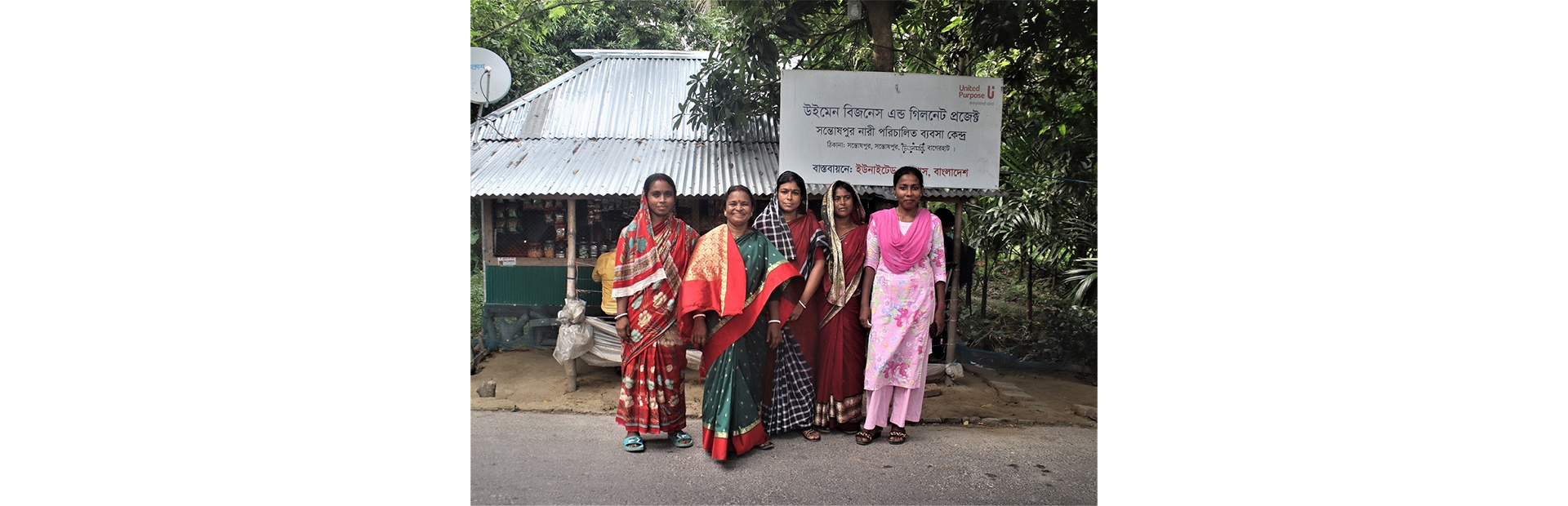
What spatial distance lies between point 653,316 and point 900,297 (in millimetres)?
1209

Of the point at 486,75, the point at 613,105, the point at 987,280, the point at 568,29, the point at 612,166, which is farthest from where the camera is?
the point at 987,280

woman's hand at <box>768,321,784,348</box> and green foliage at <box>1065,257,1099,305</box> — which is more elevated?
green foliage at <box>1065,257,1099,305</box>

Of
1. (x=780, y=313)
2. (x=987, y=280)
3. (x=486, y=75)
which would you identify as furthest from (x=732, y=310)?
(x=987, y=280)

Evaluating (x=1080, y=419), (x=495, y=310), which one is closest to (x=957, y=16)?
(x=1080, y=419)

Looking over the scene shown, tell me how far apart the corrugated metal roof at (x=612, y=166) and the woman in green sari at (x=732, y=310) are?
2.79 ft

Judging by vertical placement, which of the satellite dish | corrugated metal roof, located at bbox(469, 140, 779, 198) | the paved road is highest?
the satellite dish

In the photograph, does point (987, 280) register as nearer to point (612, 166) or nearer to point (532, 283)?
point (612, 166)

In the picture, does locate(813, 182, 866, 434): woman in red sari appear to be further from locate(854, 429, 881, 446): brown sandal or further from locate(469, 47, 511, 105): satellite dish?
locate(469, 47, 511, 105): satellite dish

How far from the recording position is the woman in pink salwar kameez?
3.82 metres

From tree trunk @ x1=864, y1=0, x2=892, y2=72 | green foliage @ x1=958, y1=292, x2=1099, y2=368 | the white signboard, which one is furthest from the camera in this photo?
green foliage @ x1=958, y1=292, x2=1099, y2=368

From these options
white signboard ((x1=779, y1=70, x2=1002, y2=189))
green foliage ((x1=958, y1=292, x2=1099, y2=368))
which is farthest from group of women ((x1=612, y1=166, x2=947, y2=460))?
green foliage ((x1=958, y1=292, x2=1099, y2=368))

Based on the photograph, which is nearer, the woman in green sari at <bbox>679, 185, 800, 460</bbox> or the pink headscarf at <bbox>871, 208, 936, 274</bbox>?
the woman in green sari at <bbox>679, 185, 800, 460</bbox>

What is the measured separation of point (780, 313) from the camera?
3.79m

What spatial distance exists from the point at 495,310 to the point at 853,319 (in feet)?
7.19
